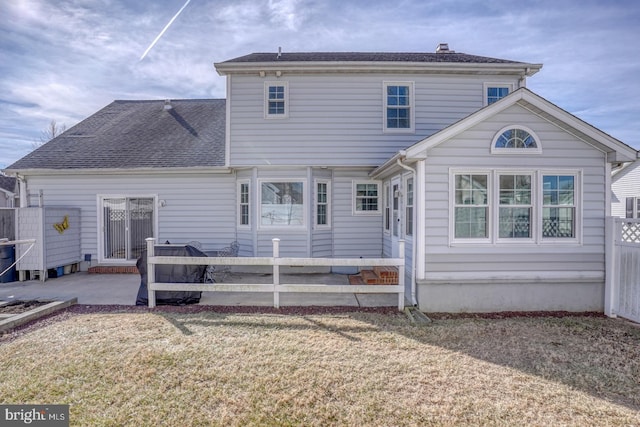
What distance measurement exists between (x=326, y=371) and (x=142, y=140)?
10.7 metres

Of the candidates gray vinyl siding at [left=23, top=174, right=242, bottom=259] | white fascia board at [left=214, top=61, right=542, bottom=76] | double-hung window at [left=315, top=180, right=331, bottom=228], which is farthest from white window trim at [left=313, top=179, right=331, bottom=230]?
white fascia board at [left=214, top=61, right=542, bottom=76]

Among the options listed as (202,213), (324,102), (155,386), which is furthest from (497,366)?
(202,213)

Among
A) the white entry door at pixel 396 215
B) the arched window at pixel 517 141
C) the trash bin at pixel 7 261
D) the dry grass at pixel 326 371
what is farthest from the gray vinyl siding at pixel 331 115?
the trash bin at pixel 7 261

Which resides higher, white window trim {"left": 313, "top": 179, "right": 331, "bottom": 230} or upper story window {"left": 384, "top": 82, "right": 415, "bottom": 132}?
upper story window {"left": 384, "top": 82, "right": 415, "bottom": 132}

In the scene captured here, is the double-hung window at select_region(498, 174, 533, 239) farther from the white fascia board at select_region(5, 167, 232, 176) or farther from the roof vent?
the white fascia board at select_region(5, 167, 232, 176)

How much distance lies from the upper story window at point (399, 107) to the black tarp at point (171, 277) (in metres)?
6.64

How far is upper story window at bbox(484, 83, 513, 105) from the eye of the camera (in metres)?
9.55

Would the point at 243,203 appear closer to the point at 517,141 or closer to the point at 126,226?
the point at 126,226

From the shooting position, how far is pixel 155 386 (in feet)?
11.7

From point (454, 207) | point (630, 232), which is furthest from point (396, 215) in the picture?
point (630, 232)

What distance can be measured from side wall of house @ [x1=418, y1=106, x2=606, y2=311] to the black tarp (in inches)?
188

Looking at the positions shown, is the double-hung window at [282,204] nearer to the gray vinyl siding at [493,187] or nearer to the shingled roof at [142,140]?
the shingled roof at [142,140]

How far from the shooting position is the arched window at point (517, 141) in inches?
251

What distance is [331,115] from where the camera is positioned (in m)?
9.54
